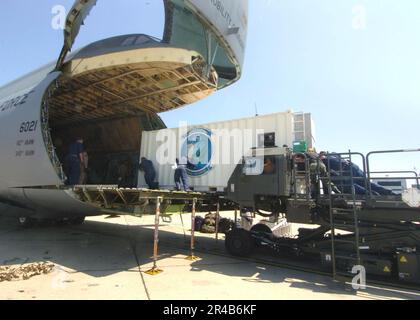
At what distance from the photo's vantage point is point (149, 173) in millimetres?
11219

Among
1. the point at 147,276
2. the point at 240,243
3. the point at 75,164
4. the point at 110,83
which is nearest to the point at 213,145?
the point at 240,243

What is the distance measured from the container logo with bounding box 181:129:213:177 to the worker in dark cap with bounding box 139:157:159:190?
47.8 inches

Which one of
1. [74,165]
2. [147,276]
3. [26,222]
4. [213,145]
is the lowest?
[147,276]

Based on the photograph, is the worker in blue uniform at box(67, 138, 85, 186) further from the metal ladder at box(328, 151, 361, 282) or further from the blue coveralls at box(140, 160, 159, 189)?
the metal ladder at box(328, 151, 361, 282)

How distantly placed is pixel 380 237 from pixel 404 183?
4.46ft

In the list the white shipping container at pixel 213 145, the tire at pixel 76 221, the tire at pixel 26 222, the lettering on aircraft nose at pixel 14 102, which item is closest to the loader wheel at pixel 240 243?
the white shipping container at pixel 213 145

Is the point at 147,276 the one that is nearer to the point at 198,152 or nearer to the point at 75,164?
the point at 198,152

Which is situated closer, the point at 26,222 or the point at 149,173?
the point at 149,173

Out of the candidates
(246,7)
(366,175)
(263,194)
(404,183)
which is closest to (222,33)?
(246,7)

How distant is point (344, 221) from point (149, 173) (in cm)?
632

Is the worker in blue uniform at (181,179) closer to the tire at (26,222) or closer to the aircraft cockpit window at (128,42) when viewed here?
the aircraft cockpit window at (128,42)

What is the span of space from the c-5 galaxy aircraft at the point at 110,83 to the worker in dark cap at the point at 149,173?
1811 millimetres

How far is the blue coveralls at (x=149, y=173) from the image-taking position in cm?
1114
